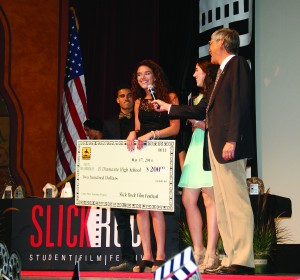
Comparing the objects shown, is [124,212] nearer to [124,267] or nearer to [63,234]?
[124,267]

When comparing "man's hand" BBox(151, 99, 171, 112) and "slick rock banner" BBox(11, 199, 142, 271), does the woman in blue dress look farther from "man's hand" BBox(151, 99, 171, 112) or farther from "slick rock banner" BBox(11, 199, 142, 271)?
"slick rock banner" BBox(11, 199, 142, 271)

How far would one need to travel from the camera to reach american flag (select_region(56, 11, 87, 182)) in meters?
7.37

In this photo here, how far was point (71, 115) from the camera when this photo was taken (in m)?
7.42

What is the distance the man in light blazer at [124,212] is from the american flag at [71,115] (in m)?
2.34

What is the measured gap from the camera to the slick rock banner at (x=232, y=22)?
6.21 m

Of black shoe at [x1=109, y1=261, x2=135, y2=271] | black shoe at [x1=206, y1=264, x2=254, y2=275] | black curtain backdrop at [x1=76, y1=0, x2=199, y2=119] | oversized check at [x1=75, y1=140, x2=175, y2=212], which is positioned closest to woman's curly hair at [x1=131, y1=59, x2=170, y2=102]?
oversized check at [x1=75, y1=140, x2=175, y2=212]

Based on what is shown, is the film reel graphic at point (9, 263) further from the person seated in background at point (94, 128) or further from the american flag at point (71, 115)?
the american flag at point (71, 115)

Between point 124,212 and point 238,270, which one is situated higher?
point 124,212

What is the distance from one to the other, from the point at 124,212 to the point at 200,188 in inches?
23.9

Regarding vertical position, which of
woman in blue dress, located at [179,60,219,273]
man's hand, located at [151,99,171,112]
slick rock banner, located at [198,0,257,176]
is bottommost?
woman in blue dress, located at [179,60,219,273]

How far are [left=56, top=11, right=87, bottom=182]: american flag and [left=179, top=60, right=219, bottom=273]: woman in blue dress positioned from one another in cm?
299

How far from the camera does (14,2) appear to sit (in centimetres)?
814

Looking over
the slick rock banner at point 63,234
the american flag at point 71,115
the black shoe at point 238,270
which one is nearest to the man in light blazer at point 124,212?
the slick rock banner at point 63,234

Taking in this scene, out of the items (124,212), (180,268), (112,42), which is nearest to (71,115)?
(112,42)
